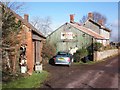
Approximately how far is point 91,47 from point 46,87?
80.8ft

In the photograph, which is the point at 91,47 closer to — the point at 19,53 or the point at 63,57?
the point at 63,57

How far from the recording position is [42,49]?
29672 mm

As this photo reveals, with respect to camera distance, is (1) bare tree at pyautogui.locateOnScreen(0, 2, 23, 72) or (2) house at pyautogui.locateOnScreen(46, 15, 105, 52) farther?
(2) house at pyautogui.locateOnScreen(46, 15, 105, 52)

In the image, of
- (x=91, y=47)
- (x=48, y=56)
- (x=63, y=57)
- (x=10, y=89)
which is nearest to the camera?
(x=10, y=89)

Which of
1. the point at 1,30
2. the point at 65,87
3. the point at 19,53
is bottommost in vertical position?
the point at 65,87

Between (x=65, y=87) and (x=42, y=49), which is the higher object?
(x=42, y=49)

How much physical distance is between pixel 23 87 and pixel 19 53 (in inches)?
242

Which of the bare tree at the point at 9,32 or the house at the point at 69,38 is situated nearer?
the bare tree at the point at 9,32

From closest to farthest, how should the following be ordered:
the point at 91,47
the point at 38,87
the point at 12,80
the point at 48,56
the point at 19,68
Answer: the point at 38,87
the point at 12,80
the point at 19,68
the point at 48,56
the point at 91,47

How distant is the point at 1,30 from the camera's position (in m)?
17.2

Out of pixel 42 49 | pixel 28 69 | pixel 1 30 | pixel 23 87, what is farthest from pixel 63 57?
pixel 23 87

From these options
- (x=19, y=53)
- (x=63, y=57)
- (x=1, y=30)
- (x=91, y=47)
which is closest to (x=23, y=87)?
(x=1, y=30)

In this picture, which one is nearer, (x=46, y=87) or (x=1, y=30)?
(x=46, y=87)

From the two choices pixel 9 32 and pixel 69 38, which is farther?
pixel 69 38
